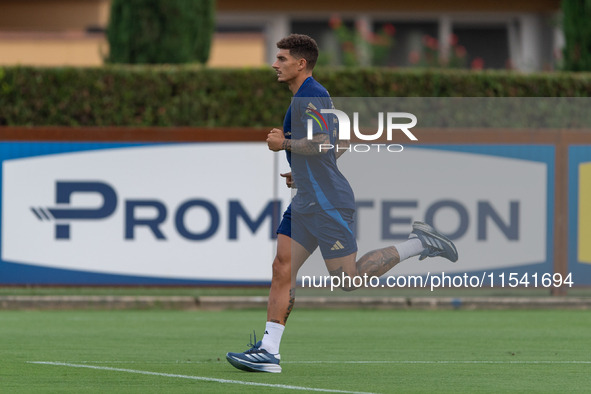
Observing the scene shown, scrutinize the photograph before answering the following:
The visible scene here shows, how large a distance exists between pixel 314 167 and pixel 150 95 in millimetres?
8172

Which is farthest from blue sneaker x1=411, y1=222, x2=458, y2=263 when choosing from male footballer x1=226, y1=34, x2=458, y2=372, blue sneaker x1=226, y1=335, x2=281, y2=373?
blue sneaker x1=226, y1=335, x2=281, y2=373

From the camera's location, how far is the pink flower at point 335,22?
21752 mm

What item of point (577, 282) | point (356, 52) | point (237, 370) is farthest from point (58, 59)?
point (237, 370)

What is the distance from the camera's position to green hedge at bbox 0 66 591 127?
14.2m

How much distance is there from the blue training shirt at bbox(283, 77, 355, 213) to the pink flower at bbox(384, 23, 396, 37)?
16.0 m

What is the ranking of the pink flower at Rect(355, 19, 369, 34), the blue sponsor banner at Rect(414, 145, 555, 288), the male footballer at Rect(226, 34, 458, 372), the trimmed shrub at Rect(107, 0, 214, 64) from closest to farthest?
the male footballer at Rect(226, 34, 458, 372) < the blue sponsor banner at Rect(414, 145, 555, 288) < the trimmed shrub at Rect(107, 0, 214, 64) < the pink flower at Rect(355, 19, 369, 34)

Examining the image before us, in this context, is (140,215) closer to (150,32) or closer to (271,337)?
(150,32)

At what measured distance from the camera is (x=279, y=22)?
2450cm

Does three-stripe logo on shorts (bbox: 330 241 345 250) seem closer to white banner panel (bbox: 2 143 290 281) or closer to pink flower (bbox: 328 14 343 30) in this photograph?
white banner panel (bbox: 2 143 290 281)

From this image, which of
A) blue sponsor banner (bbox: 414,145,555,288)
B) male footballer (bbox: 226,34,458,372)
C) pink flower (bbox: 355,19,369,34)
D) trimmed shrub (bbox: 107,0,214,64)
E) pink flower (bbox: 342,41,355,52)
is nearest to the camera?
male footballer (bbox: 226,34,458,372)

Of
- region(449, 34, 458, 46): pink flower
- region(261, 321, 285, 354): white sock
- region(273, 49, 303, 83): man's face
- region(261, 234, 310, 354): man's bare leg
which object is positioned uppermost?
region(449, 34, 458, 46): pink flower

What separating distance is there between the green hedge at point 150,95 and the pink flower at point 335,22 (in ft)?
24.5

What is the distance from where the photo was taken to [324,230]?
6.54 meters

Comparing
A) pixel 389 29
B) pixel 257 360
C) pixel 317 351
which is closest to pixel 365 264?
pixel 257 360
